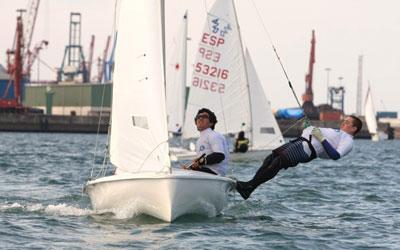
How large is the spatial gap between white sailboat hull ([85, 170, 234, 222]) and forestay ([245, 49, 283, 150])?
20.0 metres

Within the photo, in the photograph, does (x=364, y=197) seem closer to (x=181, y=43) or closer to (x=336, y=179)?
(x=336, y=179)

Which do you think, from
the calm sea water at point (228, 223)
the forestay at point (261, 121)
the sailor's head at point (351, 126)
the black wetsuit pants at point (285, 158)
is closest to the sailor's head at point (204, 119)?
the black wetsuit pants at point (285, 158)

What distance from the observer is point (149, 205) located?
46.3ft

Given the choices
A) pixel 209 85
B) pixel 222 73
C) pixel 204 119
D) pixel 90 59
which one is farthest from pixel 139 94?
pixel 90 59

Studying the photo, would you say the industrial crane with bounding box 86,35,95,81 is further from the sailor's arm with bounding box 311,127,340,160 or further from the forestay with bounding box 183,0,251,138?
the sailor's arm with bounding box 311,127,340,160

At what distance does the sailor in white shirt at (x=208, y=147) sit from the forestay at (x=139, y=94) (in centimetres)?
71

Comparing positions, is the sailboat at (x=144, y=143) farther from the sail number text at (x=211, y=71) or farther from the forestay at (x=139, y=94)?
the sail number text at (x=211, y=71)

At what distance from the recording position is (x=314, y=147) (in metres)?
14.7

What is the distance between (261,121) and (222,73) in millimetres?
2251

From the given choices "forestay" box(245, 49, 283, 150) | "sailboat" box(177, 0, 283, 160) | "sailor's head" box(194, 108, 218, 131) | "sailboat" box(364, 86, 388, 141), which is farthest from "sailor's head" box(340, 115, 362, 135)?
"sailboat" box(364, 86, 388, 141)

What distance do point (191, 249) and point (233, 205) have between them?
5059 mm

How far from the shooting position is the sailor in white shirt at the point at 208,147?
14.8 metres

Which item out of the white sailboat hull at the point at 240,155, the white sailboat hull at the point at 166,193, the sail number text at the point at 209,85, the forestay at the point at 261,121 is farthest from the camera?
the forestay at the point at 261,121

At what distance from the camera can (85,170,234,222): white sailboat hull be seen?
13750 mm
